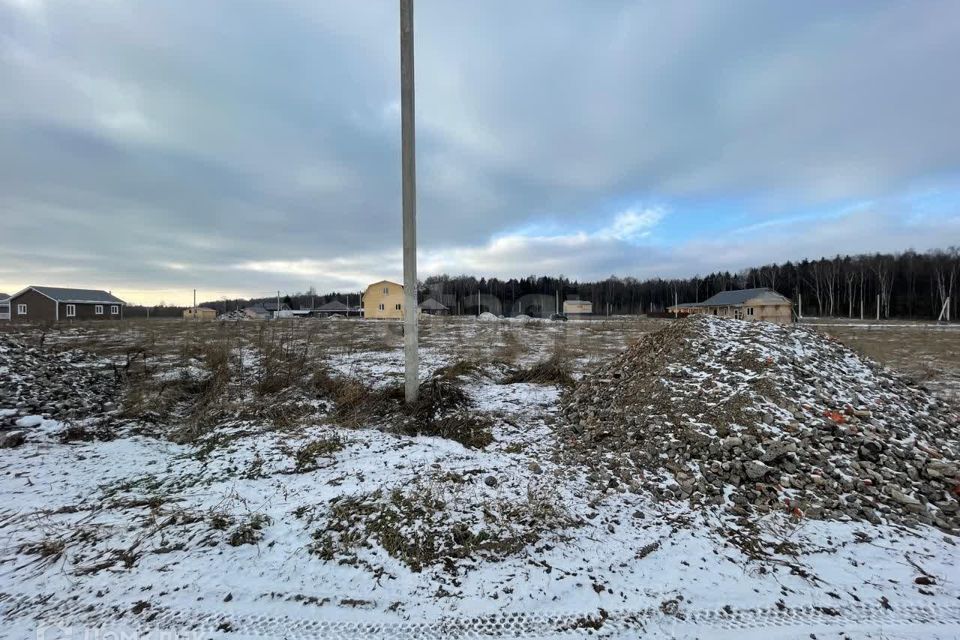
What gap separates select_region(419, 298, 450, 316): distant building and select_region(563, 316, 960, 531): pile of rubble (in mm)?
60888

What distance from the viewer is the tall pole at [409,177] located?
609 centimetres

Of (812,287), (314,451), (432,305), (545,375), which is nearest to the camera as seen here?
(314,451)

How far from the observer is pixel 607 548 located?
277 cm

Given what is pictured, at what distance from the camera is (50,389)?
6043 mm

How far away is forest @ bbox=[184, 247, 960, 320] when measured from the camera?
53.7 m

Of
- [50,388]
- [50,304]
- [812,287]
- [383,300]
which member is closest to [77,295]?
[50,304]

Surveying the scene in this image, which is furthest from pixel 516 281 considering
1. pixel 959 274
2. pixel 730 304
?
pixel 959 274

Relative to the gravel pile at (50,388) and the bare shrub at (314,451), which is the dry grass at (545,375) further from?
the gravel pile at (50,388)

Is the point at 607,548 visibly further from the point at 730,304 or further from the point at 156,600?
the point at 730,304

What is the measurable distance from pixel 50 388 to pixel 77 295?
54.4m

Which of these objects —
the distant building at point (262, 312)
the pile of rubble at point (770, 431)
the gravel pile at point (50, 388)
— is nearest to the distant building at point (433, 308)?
the distant building at point (262, 312)

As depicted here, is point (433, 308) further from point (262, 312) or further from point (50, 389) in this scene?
point (50, 389)

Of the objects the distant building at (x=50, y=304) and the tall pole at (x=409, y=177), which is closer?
the tall pole at (x=409, y=177)

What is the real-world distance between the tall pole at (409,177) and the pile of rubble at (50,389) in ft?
14.4
